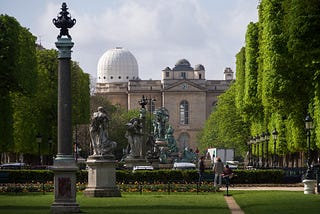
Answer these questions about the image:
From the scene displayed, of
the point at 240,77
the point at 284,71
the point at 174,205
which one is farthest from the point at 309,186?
the point at 240,77

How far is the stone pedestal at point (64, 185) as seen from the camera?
37.2 metres

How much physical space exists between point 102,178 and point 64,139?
12.3 m

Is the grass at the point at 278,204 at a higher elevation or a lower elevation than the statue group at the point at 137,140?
lower

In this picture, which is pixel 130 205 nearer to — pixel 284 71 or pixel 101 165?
pixel 101 165

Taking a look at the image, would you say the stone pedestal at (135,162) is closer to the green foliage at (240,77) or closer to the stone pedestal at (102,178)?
the stone pedestal at (102,178)

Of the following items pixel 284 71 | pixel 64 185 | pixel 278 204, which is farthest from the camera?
pixel 284 71

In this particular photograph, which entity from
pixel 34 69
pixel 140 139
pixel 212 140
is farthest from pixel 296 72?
pixel 212 140

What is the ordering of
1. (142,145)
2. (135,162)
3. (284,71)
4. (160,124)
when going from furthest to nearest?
(160,124)
(142,145)
(135,162)
(284,71)

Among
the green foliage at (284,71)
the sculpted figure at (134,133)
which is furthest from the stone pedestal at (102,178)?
the sculpted figure at (134,133)

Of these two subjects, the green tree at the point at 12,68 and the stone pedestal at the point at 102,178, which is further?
the green tree at the point at 12,68

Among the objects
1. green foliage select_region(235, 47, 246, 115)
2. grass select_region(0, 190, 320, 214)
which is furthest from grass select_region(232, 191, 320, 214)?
green foliage select_region(235, 47, 246, 115)

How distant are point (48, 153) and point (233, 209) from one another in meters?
61.5

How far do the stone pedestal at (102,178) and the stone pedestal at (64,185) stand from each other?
11870 millimetres

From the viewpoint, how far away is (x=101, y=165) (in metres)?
49.8
